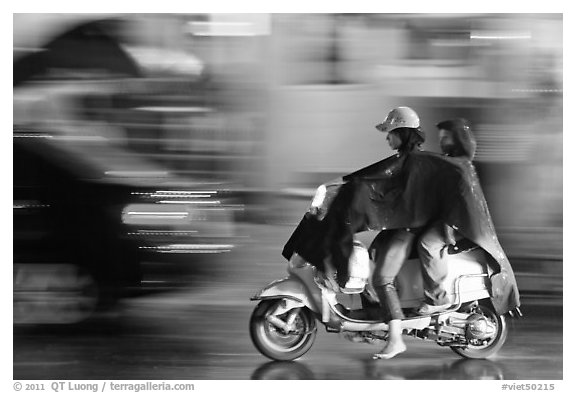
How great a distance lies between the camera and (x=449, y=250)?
18.3ft

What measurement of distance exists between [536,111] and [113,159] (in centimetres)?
304

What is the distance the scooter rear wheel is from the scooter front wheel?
1.05 meters

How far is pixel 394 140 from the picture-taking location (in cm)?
563

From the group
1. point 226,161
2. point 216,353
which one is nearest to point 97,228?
point 226,161

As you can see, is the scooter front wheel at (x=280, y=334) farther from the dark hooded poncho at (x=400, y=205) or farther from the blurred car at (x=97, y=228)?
the blurred car at (x=97, y=228)

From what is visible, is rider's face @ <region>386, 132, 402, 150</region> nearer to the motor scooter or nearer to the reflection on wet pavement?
the motor scooter

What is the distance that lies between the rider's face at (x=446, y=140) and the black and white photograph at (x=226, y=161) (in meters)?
0.02

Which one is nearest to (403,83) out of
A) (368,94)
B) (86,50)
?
(368,94)

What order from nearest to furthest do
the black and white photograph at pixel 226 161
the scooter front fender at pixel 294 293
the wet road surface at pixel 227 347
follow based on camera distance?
the scooter front fender at pixel 294 293 → the wet road surface at pixel 227 347 → the black and white photograph at pixel 226 161

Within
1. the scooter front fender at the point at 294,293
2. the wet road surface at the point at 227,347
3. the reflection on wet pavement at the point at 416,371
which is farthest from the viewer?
the wet road surface at the point at 227,347

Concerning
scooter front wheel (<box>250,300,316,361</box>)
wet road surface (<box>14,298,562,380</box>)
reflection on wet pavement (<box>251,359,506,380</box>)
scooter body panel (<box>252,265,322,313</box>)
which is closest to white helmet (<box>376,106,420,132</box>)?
scooter body panel (<box>252,265,322,313</box>)

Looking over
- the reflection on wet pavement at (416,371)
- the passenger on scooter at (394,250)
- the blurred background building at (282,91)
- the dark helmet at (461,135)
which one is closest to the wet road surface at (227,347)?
the reflection on wet pavement at (416,371)

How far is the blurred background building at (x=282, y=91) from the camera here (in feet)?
19.3

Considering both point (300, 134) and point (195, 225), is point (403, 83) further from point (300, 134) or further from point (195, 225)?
point (195, 225)
